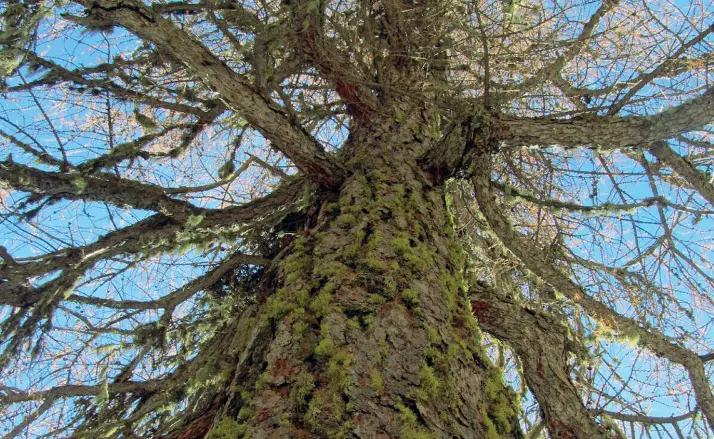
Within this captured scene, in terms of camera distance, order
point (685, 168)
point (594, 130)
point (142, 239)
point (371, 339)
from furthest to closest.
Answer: point (685, 168), point (142, 239), point (594, 130), point (371, 339)

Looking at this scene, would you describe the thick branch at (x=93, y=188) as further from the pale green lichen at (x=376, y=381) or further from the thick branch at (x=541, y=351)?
the thick branch at (x=541, y=351)

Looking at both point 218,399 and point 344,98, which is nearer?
point 218,399

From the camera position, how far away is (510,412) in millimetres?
1751

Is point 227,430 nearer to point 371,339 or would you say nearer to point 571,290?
point 371,339

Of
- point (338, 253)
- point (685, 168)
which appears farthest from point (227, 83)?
point (685, 168)

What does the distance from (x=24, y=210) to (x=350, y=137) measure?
1839 millimetres

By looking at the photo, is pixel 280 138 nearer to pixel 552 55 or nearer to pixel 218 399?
pixel 218 399

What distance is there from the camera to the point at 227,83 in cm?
210

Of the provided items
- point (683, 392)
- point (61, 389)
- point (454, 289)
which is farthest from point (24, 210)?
point (683, 392)

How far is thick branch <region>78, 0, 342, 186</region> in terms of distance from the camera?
1.96 m

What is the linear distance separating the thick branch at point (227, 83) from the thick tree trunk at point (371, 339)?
20cm

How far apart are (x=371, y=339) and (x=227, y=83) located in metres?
1.25

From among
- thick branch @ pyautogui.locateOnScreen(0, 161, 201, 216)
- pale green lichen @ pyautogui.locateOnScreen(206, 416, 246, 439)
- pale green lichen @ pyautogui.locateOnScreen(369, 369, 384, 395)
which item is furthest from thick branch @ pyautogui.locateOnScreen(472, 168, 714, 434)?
pale green lichen @ pyautogui.locateOnScreen(206, 416, 246, 439)

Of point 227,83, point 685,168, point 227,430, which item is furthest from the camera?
point 685,168
